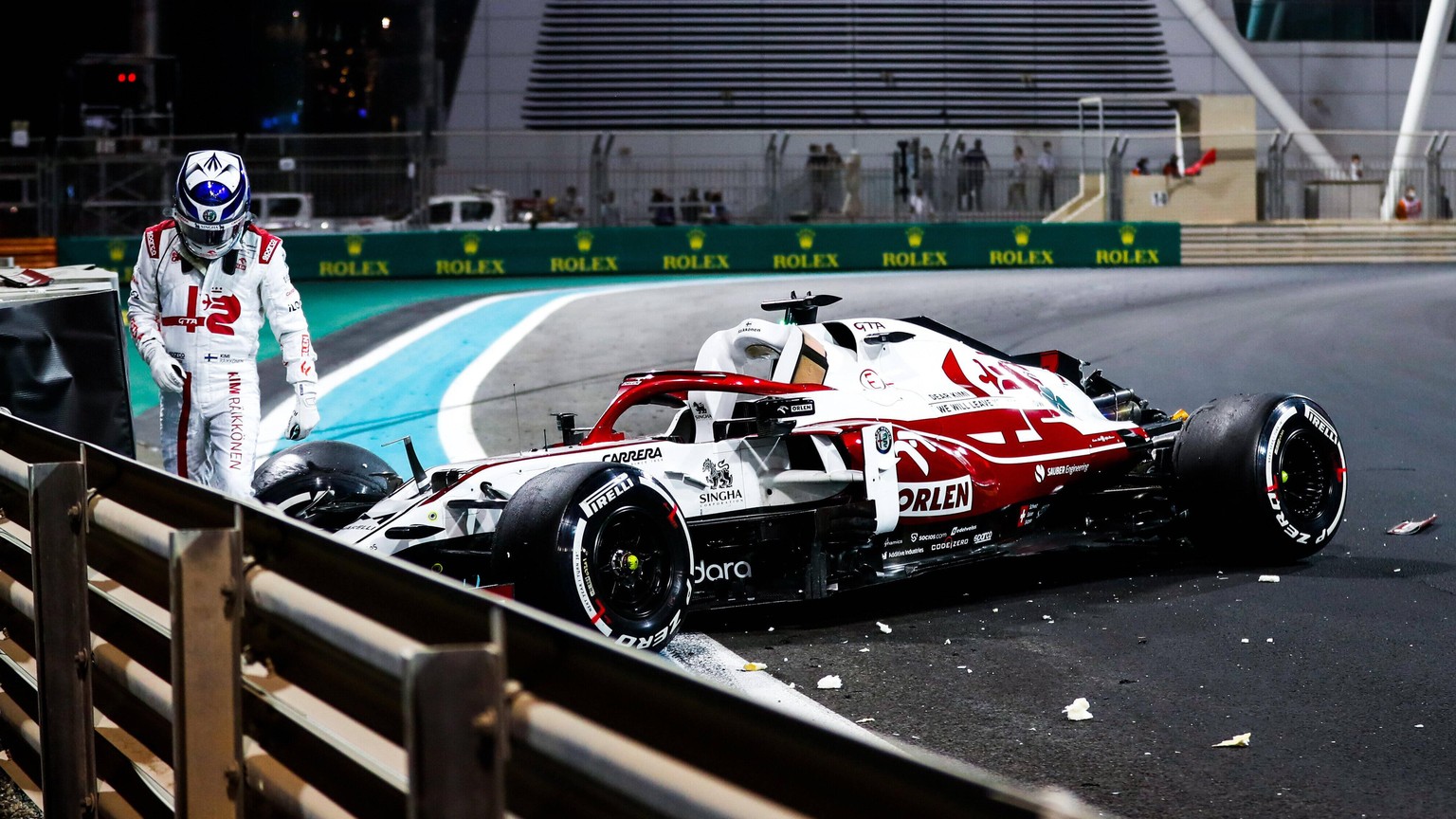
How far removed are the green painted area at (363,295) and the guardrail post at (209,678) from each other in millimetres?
13168

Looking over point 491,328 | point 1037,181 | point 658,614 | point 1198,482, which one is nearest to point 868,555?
point 658,614

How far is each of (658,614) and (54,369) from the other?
3.07 meters

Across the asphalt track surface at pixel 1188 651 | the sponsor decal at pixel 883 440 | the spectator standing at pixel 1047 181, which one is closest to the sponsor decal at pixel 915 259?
the spectator standing at pixel 1047 181

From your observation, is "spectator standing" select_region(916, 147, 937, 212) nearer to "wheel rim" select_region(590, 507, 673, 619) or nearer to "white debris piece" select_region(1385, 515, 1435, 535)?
"white debris piece" select_region(1385, 515, 1435, 535)

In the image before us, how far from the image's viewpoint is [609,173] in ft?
89.0

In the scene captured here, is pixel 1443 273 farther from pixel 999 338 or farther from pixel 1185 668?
pixel 1185 668

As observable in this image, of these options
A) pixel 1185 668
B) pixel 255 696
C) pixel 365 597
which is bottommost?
pixel 1185 668

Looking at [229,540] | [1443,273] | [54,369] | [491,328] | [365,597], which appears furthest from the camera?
[1443,273]

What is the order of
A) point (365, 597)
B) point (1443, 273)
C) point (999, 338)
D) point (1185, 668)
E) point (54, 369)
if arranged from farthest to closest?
1. point (1443, 273)
2. point (999, 338)
3. point (54, 369)
4. point (1185, 668)
5. point (365, 597)

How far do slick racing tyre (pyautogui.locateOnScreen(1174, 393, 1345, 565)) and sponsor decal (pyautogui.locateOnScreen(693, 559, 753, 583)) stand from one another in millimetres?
2505

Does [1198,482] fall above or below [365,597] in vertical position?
below

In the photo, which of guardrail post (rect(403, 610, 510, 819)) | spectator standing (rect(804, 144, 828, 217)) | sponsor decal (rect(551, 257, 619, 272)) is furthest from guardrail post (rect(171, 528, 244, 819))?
spectator standing (rect(804, 144, 828, 217))

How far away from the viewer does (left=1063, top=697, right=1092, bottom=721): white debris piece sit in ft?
17.5

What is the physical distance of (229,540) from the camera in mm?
2963
